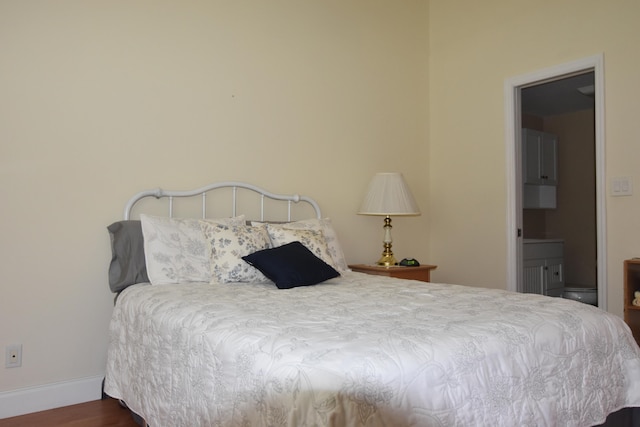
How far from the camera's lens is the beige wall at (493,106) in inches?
120

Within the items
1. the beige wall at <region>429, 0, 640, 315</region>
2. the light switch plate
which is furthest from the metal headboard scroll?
the light switch plate

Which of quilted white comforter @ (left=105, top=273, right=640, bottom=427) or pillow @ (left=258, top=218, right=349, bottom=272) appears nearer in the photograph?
quilted white comforter @ (left=105, top=273, right=640, bottom=427)

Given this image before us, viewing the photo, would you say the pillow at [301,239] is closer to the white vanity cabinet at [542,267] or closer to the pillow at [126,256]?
the pillow at [126,256]

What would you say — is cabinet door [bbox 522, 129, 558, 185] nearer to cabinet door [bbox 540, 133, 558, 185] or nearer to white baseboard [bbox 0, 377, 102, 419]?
cabinet door [bbox 540, 133, 558, 185]

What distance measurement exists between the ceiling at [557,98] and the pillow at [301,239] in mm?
2635

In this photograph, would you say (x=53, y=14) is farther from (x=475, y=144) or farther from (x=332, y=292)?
(x=475, y=144)

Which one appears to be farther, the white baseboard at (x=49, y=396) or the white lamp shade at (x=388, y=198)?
the white lamp shade at (x=388, y=198)

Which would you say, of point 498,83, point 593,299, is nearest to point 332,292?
point 498,83

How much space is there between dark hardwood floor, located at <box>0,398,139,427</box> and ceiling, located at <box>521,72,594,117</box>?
393 centimetres

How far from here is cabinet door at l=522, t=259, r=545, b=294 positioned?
4055 mm

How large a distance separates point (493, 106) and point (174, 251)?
261cm

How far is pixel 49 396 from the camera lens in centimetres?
247

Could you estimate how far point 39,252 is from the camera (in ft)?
8.06

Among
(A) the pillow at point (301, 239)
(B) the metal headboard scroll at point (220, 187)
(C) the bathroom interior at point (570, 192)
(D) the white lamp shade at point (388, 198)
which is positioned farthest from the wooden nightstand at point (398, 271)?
(C) the bathroom interior at point (570, 192)
